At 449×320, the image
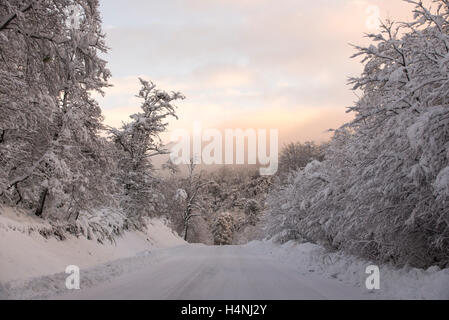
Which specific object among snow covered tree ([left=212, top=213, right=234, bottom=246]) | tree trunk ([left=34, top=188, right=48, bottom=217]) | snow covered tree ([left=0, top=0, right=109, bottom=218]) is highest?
snow covered tree ([left=0, top=0, right=109, bottom=218])

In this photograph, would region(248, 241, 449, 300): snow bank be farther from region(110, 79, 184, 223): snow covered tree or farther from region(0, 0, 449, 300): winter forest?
region(110, 79, 184, 223): snow covered tree

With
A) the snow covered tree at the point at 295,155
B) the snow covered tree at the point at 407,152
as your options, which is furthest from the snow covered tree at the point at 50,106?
the snow covered tree at the point at 295,155

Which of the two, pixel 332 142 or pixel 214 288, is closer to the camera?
pixel 214 288

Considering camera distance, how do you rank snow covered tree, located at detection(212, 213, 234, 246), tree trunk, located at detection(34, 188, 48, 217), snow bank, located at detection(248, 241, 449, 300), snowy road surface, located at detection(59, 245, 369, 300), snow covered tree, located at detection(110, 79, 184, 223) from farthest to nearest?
snow covered tree, located at detection(212, 213, 234, 246) < snow covered tree, located at detection(110, 79, 184, 223) < tree trunk, located at detection(34, 188, 48, 217) < snowy road surface, located at detection(59, 245, 369, 300) < snow bank, located at detection(248, 241, 449, 300)

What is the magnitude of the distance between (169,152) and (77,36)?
1710 centimetres

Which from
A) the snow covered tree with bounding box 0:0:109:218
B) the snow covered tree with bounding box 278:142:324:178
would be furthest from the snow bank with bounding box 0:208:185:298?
the snow covered tree with bounding box 278:142:324:178

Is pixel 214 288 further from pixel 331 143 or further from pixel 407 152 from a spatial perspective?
pixel 331 143

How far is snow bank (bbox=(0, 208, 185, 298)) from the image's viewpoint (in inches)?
329

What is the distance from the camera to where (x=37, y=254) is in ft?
34.7

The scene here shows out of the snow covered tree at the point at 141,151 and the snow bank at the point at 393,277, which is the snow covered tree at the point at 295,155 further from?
the snow bank at the point at 393,277

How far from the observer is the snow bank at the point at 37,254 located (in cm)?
837

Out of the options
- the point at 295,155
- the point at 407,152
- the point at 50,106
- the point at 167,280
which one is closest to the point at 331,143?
the point at 407,152
